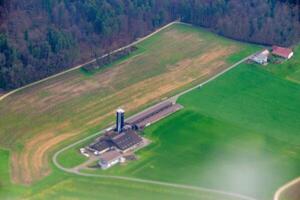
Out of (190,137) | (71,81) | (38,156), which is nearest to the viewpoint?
(38,156)

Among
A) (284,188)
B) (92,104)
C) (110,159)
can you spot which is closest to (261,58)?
(92,104)

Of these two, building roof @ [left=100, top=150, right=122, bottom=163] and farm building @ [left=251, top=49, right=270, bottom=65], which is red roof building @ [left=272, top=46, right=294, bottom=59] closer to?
farm building @ [left=251, top=49, right=270, bottom=65]

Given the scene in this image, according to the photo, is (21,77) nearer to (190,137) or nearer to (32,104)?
(32,104)

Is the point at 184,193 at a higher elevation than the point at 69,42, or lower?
lower

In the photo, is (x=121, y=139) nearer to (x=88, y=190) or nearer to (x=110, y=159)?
(x=110, y=159)

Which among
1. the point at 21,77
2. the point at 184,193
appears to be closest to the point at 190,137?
the point at 184,193

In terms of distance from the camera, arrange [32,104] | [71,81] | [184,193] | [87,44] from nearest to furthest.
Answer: [184,193]
[32,104]
[71,81]
[87,44]
